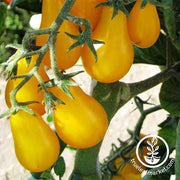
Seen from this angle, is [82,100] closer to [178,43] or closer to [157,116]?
[178,43]

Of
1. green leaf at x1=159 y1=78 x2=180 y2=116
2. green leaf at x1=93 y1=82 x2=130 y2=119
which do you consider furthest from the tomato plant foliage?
green leaf at x1=159 y1=78 x2=180 y2=116

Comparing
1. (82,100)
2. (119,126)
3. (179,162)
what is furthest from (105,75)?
(119,126)

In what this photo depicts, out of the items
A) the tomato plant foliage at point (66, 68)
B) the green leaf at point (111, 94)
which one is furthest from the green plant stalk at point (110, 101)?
the tomato plant foliage at point (66, 68)

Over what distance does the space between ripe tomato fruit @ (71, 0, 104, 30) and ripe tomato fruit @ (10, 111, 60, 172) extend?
0.42 ft

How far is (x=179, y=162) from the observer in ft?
1.71

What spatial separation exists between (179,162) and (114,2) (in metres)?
0.23

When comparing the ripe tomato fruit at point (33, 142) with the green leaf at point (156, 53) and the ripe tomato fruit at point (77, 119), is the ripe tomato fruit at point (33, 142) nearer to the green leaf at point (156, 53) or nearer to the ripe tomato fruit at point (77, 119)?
the ripe tomato fruit at point (77, 119)

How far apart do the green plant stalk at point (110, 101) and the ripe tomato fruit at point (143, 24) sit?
13 centimetres

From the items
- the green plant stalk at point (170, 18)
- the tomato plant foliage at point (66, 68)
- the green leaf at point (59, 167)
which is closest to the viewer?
the tomato plant foliage at point (66, 68)

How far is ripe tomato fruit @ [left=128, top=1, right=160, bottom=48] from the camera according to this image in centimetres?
45

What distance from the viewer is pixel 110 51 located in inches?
16.9

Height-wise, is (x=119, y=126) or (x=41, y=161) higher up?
(x=41, y=161)

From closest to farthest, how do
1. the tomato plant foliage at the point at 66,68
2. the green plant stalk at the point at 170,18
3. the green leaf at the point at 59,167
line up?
1. the tomato plant foliage at the point at 66,68
2. the green plant stalk at the point at 170,18
3. the green leaf at the point at 59,167

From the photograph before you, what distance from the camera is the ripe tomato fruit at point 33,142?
1.37 feet
